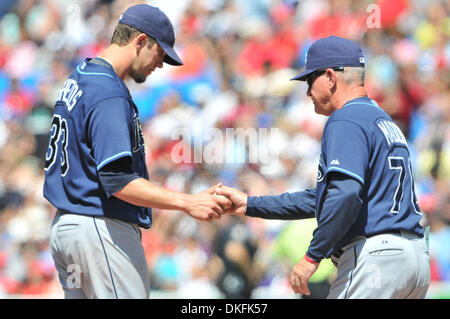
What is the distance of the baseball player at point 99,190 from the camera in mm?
2826

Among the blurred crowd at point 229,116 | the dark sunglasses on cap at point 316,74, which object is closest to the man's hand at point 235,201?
the dark sunglasses on cap at point 316,74

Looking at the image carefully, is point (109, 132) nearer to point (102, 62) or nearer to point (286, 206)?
point (102, 62)


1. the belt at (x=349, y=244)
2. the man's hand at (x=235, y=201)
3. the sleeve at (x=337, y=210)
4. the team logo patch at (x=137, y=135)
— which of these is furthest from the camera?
the man's hand at (x=235, y=201)

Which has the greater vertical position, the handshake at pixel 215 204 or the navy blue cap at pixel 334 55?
the navy blue cap at pixel 334 55

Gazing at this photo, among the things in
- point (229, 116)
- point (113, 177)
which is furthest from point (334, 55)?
point (229, 116)

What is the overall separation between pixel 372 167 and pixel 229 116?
3.66m

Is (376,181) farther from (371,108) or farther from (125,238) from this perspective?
(125,238)

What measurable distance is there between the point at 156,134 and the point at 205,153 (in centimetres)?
60

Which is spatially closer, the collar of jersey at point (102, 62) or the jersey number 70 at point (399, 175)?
the jersey number 70 at point (399, 175)

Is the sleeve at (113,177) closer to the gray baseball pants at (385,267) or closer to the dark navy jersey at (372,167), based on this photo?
the dark navy jersey at (372,167)

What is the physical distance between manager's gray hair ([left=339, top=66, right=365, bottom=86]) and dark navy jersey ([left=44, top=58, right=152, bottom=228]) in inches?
44.7

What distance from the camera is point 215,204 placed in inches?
129
